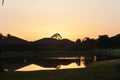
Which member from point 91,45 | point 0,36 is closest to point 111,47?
point 91,45

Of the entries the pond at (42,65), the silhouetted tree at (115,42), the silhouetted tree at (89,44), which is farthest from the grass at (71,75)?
the silhouetted tree at (89,44)

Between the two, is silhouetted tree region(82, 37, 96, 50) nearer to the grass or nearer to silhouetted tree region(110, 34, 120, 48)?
silhouetted tree region(110, 34, 120, 48)

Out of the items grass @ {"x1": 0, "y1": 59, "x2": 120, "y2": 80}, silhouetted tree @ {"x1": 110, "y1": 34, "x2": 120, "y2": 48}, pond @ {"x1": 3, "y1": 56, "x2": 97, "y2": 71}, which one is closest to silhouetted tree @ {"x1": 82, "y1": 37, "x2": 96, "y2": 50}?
silhouetted tree @ {"x1": 110, "y1": 34, "x2": 120, "y2": 48}

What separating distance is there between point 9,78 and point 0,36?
166m

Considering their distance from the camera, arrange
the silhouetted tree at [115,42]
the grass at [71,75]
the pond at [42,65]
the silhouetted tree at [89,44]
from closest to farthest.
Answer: the grass at [71,75], the pond at [42,65], the silhouetted tree at [115,42], the silhouetted tree at [89,44]

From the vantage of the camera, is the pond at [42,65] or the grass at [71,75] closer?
the grass at [71,75]

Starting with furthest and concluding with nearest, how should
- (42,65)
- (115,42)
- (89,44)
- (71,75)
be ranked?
(89,44), (115,42), (42,65), (71,75)

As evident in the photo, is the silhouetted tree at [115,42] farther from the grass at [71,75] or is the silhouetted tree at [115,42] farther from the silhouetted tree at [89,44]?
the grass at [71,75]

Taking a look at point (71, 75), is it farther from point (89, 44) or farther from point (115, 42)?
point (89, 44)

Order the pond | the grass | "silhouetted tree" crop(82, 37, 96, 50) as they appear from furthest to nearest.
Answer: "silhouetted tree" crop(82, 37, 96, 50) < the pond < the grass

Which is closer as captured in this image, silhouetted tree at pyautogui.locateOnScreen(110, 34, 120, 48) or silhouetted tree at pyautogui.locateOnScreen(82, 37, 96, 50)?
silhouetted tree at pyautogui.locateOnScreen(110, 34, 120, 48)

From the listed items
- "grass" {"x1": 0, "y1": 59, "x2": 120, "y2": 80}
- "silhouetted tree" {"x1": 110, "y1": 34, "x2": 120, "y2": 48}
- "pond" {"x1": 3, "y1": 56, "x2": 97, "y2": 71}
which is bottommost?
"grass" {"x1": 0, "y1": 59, "x2": 120, "y2": 80}

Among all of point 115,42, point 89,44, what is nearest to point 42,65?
point 115,42

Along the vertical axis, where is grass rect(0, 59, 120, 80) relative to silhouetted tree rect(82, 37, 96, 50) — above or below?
below
